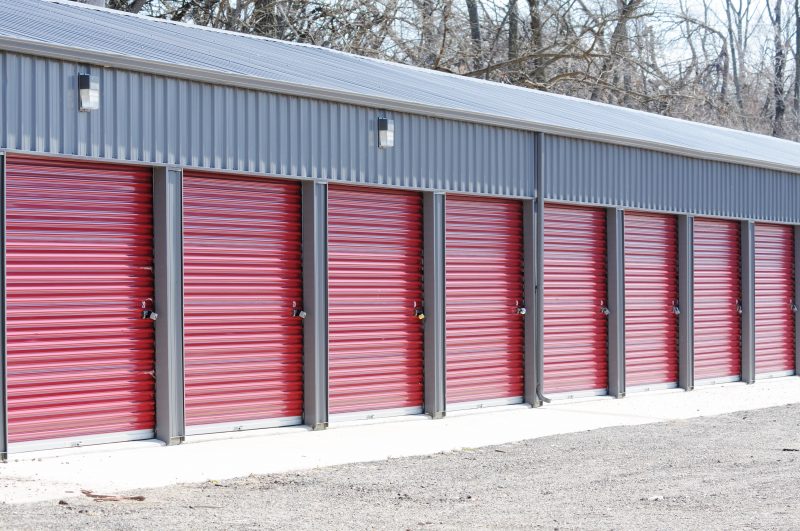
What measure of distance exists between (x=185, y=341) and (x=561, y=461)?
3.50 meters

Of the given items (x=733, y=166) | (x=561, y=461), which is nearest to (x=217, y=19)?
(x=733, y=166)

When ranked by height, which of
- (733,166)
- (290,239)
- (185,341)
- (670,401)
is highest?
(733,166)

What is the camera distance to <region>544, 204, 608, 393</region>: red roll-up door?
1586 centimetres

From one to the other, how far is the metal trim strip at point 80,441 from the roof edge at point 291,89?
3.09 metres

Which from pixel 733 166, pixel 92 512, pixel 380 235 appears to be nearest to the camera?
pixel 92 512

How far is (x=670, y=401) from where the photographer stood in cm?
1658

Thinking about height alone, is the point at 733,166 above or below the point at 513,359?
above

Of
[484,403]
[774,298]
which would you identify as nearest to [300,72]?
[484,403]

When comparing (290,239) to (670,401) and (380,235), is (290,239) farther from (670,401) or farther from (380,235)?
(670,401)

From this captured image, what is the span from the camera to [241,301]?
1216 cm

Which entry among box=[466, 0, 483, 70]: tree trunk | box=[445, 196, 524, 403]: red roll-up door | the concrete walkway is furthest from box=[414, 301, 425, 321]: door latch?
box=[466, 0, 483, 70]: tree trunk

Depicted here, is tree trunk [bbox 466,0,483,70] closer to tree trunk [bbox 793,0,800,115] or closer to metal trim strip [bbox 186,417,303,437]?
metal trim strip [bbox 186,417,303,437]

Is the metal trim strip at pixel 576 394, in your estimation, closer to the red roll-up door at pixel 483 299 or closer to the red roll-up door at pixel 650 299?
the red roll-up door at pixel 650 299

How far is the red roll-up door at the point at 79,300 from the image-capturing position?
10.4m
